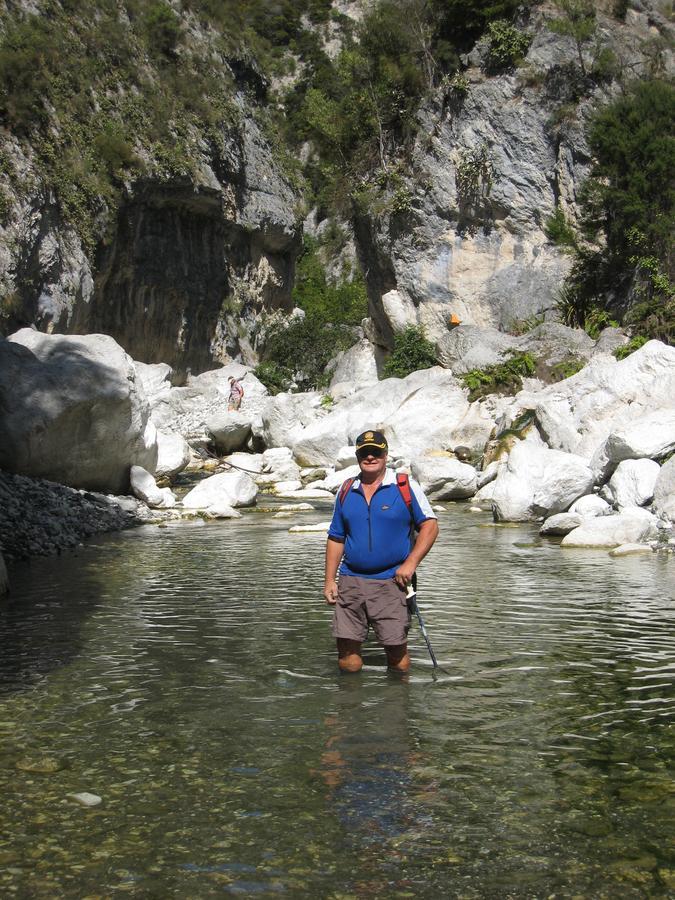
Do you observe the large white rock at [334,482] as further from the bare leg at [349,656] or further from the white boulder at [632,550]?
the bare leg at [349,656]

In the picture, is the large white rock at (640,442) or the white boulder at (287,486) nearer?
the large white rock at (640,442)

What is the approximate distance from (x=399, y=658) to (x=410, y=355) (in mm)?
26550

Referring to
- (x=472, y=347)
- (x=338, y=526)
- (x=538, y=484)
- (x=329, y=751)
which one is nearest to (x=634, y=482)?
(x=538, y=484)

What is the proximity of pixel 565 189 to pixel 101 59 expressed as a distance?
17556 millimetres

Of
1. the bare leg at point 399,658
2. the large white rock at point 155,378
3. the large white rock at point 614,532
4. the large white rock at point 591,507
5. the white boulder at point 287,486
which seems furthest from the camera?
the large white rock at point 155,378

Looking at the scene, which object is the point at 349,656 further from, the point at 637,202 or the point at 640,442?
the point at 637,202

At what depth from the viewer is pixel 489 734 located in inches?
186

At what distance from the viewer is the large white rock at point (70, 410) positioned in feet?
46.8

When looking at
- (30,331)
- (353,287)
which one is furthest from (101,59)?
(353,287)

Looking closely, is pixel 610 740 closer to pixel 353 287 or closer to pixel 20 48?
pixel 20 48

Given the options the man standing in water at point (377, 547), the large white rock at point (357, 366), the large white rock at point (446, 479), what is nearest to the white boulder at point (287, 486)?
the large white rock at point (446, 479)

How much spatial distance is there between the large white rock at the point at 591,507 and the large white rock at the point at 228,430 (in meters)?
15.9

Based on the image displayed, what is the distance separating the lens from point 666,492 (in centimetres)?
1218

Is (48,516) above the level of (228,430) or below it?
below
